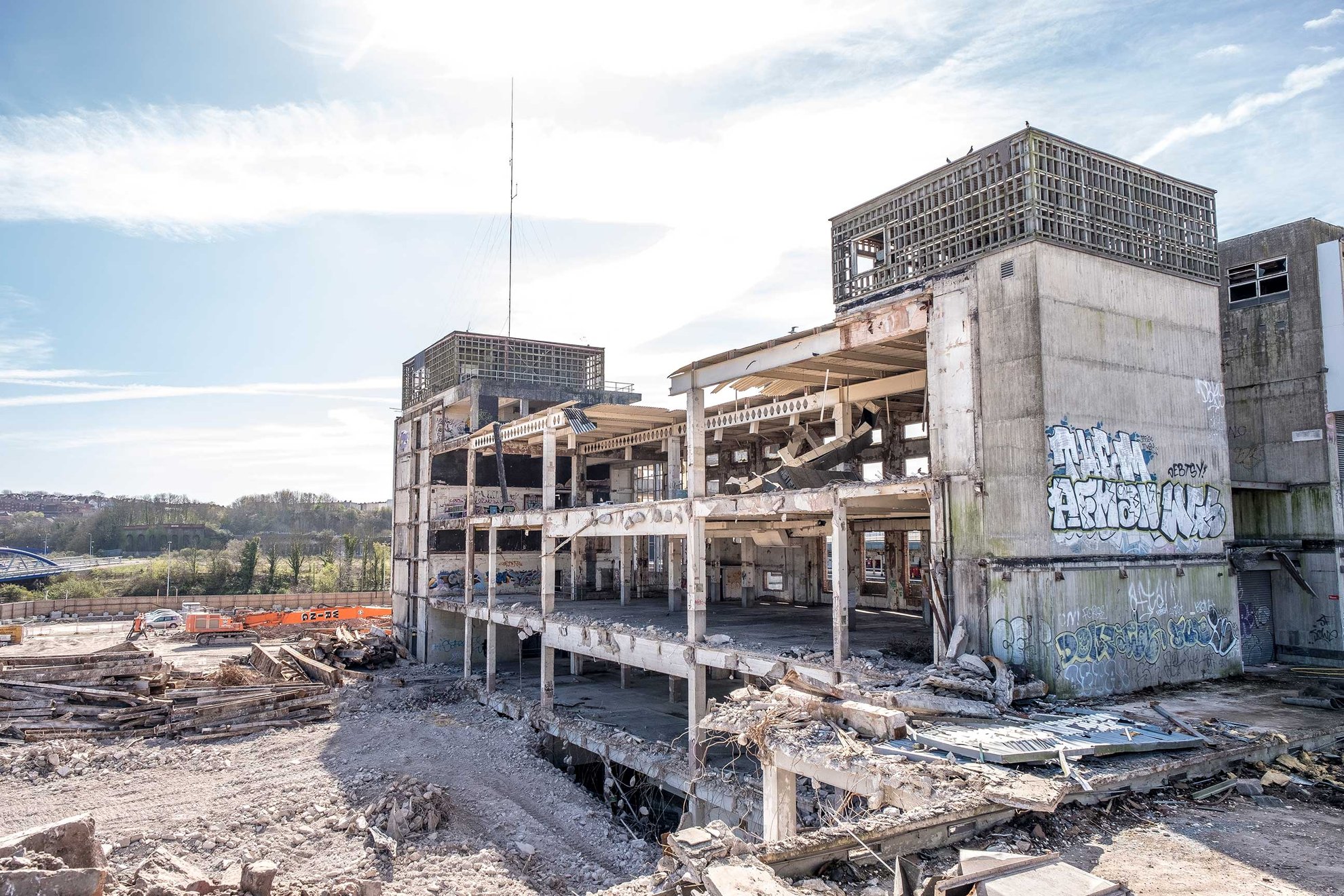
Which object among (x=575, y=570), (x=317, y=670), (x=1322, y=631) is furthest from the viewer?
(x=575, y=570)

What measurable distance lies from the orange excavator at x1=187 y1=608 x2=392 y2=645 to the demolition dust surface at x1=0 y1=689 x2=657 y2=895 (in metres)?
22.2

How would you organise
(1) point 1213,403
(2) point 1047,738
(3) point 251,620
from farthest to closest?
(3) point 251,620 → (1) point 1213,403 → (2) point 1047,738

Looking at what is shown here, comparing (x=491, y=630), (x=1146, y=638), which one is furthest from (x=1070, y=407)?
(x=491, y=630)

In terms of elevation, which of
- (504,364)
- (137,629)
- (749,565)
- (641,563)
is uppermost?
(504,364)

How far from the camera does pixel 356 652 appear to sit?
110ft

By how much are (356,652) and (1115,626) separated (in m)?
29.1

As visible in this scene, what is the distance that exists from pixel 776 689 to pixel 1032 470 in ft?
17.5

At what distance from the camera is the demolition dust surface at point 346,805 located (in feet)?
46.6

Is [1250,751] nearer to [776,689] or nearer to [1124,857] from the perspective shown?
[1124,857]

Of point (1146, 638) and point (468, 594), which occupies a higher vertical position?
point (1146, 638)

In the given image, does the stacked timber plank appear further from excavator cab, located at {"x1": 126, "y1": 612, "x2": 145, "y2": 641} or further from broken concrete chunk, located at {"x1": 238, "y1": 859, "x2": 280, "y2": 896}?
excavator cab, located at {"x1": 126, "y1": 612, "x2": 145, "y2": 641}

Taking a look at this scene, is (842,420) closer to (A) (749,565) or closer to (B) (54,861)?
(A) (749,565)

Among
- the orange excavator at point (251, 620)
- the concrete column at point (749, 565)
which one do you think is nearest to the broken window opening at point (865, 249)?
the concrete column at point (749, 565)

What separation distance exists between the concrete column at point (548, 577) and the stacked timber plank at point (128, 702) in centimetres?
719
